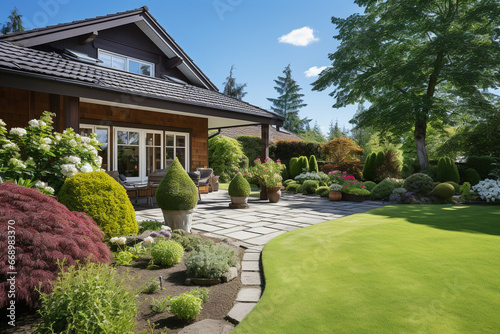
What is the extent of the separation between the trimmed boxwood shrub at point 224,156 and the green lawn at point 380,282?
11546 millimetres

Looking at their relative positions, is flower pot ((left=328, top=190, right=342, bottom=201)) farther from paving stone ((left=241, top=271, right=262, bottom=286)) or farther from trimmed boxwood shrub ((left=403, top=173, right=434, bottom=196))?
paving stone ((left=241, top=271, right=262, bottom=286))

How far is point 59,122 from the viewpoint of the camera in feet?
21.1

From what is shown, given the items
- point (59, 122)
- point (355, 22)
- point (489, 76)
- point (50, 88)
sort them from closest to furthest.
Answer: point (50, 88) < point (59, 122) < point (489, 76) < point (355, 22)

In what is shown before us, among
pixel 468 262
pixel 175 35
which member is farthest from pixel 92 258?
pixel 175 35

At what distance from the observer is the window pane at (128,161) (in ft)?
31.6

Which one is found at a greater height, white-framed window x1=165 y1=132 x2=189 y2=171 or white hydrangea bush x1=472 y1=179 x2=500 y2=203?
white-framed window x1=165 y1=132 x2=189 y2=171

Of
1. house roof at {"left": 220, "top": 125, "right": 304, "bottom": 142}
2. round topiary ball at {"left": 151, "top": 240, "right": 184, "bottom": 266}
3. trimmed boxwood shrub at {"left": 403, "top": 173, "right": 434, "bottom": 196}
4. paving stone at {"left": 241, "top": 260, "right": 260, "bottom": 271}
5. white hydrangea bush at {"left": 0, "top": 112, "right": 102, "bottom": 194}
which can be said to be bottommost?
paving stone at {"left": 241, "top": 260, "right": 260, "bottom": 271}

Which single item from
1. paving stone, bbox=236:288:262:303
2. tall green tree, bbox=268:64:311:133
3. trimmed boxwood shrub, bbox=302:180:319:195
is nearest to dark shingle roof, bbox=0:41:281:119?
trimmed boxwood shrub, bbox=302:180:319:195

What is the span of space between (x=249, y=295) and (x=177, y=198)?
2.43 meters

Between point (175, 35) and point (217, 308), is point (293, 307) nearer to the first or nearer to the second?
point (217, 308)

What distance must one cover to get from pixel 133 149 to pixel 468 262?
9202mm

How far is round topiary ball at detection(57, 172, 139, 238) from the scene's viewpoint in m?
3.85

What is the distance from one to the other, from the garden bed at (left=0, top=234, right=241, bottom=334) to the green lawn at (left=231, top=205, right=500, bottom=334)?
33cm

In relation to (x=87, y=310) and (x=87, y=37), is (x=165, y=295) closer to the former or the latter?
(x=87, y=310)
